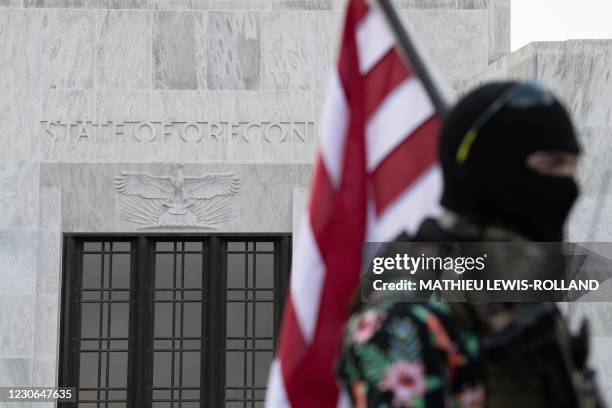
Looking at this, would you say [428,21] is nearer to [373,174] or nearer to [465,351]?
[373,174]

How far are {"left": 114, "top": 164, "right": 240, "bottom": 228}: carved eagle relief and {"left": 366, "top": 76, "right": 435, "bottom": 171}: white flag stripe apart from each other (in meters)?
11.6

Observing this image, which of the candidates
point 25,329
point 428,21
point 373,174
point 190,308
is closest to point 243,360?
point 190,308

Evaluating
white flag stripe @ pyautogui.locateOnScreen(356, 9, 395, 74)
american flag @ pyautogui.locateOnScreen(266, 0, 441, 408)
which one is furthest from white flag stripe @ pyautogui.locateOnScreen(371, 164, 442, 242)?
white flag stripe @ pyautogui.locateOnScreen(356, 9, 395, 74)

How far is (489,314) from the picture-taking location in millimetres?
3305

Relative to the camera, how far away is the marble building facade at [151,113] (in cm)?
1675

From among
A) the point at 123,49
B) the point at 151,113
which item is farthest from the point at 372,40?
the point at 123,49

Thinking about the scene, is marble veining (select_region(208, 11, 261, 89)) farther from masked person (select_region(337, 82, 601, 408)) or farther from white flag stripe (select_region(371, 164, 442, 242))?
masked person (select_region(337, 82, 601, 408))

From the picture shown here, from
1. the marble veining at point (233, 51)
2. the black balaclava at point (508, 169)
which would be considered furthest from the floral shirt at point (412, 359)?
the marble veining at point (233, 51)

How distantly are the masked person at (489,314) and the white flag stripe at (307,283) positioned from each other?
1.55 metres

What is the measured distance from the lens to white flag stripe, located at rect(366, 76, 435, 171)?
15.9 ft

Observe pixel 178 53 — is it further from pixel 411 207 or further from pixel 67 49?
pixel 411 207

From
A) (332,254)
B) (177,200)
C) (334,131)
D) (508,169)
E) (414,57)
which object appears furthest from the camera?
(177,200)

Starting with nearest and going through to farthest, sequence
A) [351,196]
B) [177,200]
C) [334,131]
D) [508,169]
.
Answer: [508,169]
[351,196]
[334,131]
[177,200]

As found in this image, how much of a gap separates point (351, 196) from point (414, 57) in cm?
63
